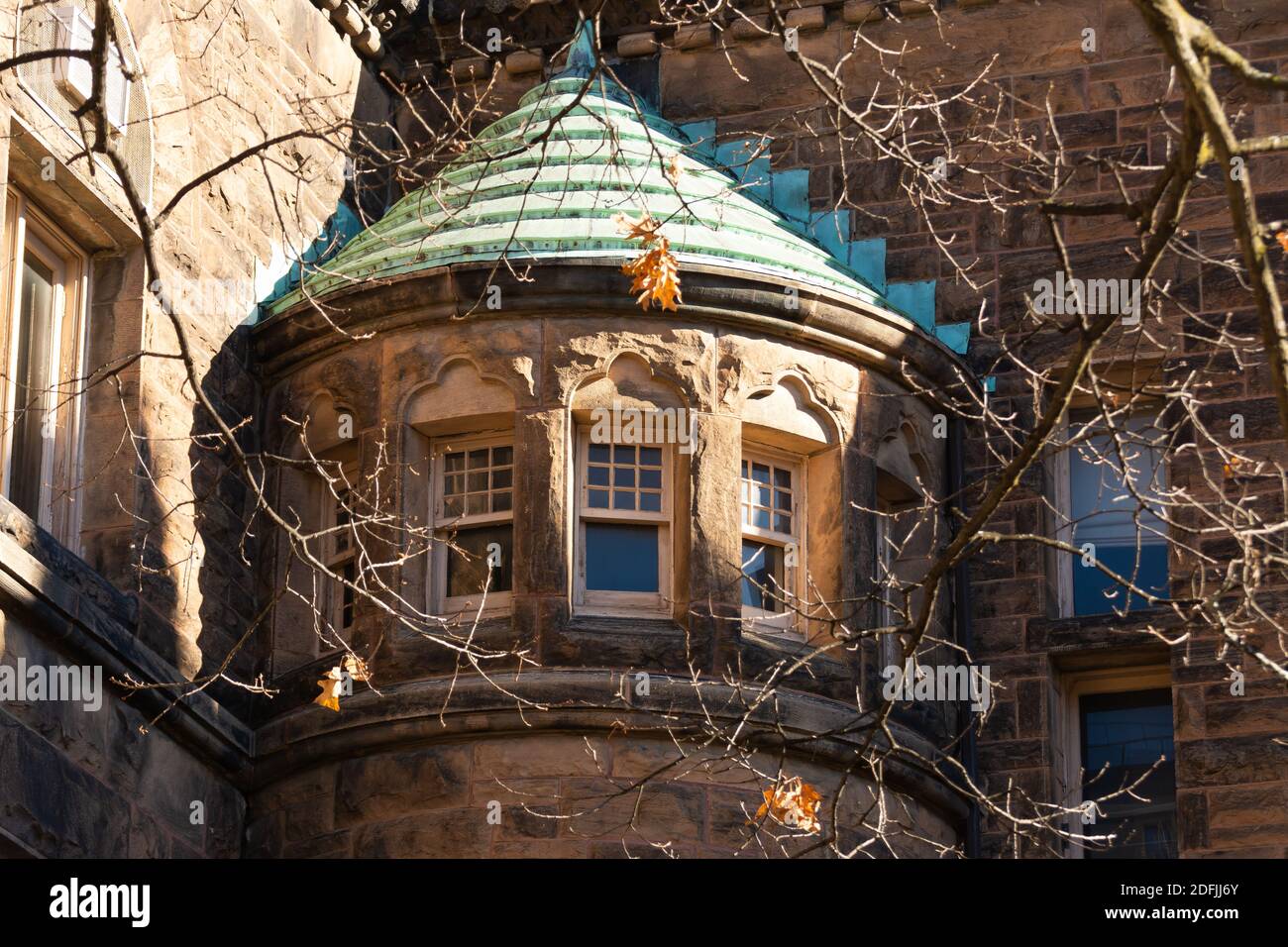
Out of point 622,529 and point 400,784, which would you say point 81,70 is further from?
point 400,784

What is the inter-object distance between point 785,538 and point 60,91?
4.63 m

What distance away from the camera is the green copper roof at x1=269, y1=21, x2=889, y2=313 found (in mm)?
15367

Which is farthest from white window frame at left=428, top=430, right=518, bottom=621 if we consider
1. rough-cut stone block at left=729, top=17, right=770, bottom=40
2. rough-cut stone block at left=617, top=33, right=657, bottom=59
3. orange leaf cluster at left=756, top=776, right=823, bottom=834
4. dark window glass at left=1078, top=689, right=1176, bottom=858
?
rough-cut stone block at left=729, top=17, right=770, bottom=40

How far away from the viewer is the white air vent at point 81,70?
14.5m

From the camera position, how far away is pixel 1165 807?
15945 mm

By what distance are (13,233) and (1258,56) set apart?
7.74 meters

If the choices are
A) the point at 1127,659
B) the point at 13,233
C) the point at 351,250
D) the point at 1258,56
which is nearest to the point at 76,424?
the point at 13,233

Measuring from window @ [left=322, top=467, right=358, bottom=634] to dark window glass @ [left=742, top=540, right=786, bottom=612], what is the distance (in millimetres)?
2190

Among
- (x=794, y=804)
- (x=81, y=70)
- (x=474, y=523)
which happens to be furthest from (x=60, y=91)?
(x=794, y=804)

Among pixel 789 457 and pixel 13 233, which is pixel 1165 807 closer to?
pixel 789 457

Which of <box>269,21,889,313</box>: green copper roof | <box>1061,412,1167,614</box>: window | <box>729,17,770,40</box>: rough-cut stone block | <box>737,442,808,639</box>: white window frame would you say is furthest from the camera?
<box>729,17,770,40</box>: rough-cut stone block

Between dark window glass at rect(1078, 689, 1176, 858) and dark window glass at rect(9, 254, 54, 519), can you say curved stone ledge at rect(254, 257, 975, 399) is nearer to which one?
dark window glass at rect(9, 254, 54, 519)

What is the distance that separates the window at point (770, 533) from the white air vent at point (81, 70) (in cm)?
401

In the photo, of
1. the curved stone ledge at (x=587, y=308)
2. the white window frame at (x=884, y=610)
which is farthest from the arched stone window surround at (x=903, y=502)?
the curved stone ledge at (x=587, y=308)
